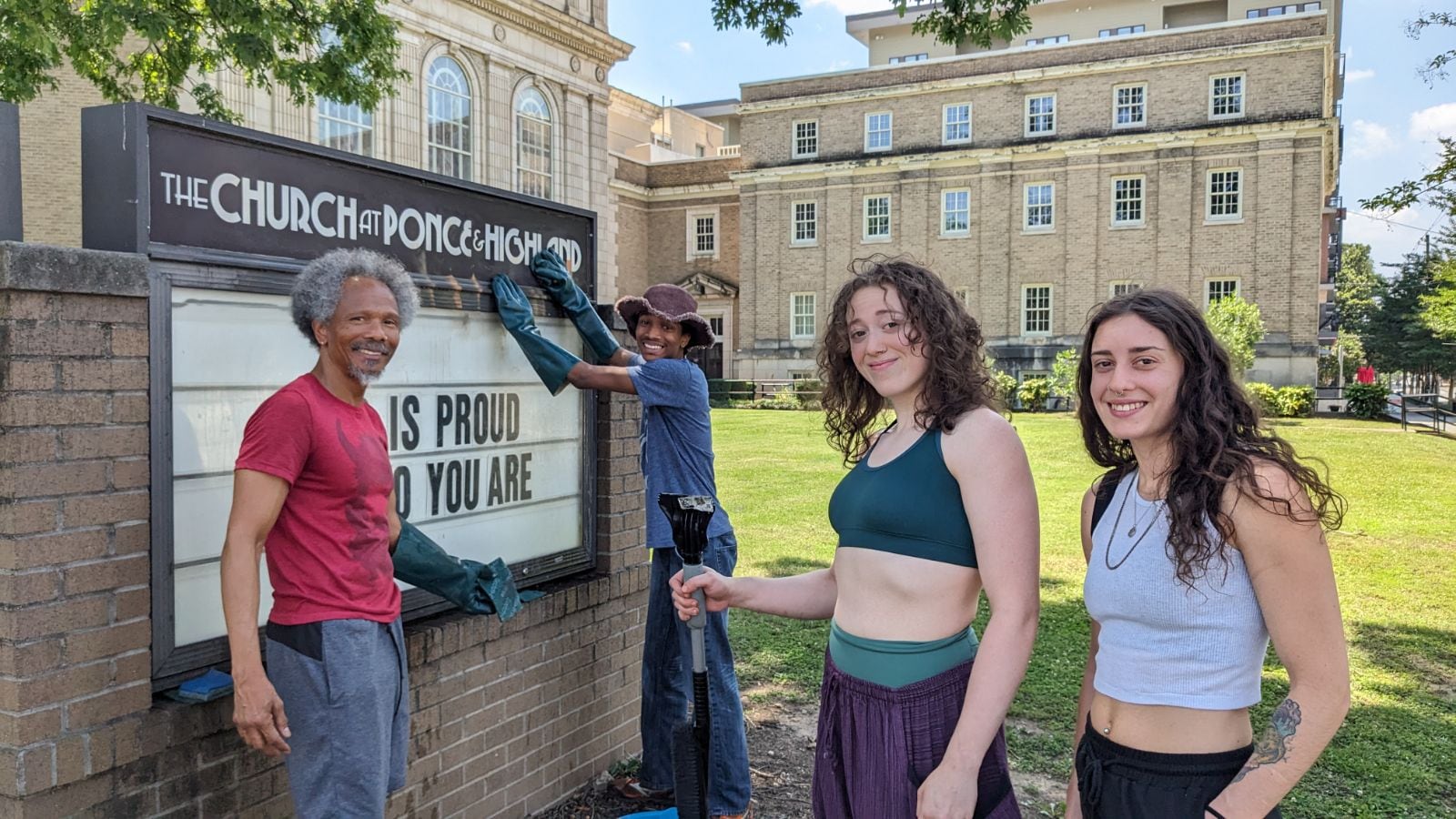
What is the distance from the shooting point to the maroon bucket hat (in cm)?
430

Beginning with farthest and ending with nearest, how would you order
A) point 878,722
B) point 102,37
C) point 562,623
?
point 102,37 → point 562,623 → point 878,722

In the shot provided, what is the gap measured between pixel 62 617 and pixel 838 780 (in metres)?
1.97

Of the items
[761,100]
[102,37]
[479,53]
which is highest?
[761,100]

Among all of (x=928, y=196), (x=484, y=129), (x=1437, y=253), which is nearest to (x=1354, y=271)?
(x=1437, y=253)

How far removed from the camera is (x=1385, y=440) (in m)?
21.9

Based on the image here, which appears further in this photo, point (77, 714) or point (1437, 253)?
point (1437, 253)

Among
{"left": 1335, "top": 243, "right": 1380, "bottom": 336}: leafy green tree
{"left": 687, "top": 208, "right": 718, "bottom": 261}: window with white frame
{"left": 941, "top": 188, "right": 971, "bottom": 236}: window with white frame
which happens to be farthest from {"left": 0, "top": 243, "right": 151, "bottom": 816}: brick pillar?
{"left": 1335, "top": 243, "right": 1380, "bottom": 336}: leafy green tree

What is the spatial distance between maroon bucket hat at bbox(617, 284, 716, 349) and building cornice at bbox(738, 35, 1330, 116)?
38.4 m

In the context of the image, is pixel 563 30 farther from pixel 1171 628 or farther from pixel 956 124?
pixel 1171 628

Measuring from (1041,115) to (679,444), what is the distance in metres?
39.0

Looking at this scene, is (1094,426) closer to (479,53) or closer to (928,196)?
(479,53)

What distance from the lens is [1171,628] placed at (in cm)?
216

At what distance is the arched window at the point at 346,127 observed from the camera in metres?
23.1

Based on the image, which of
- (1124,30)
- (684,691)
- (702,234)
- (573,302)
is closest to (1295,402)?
(702,234)
